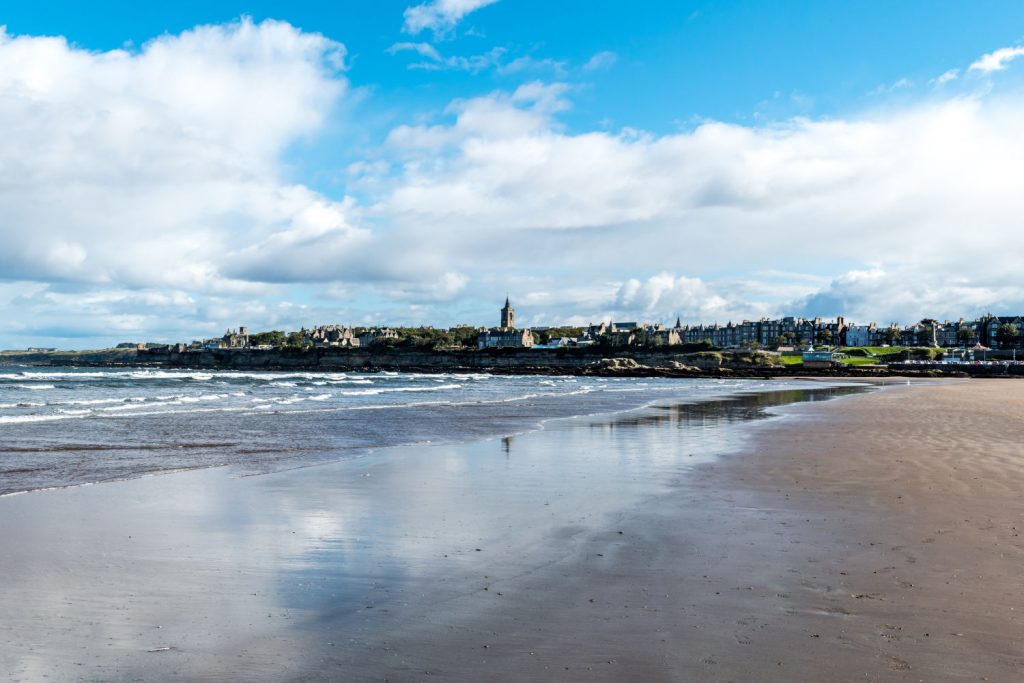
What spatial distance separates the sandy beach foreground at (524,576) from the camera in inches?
174

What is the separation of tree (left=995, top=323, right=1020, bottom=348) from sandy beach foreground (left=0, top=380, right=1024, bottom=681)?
180636 mm

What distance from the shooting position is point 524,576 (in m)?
6.14

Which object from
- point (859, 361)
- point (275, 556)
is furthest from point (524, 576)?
point (859, 361)

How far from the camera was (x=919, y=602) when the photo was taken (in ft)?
17.6

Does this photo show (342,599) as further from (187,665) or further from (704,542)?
(704,542)

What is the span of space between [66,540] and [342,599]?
12.5 ft

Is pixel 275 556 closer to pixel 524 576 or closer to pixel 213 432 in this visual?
pixel 524 576

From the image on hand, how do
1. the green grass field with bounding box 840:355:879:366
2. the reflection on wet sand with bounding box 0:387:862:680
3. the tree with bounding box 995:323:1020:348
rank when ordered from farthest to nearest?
the tree with bounding box 995:323:1020:348 < the green grass field with bounding box 840:355:879:366 < the reflection on wet sand with bounding box 0:387:862:680

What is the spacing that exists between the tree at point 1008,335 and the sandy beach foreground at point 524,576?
181 metres

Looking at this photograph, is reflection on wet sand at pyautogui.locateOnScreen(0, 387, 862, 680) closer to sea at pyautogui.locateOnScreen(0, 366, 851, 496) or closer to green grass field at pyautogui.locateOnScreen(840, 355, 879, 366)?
sea at pyautogui.locateOnScreen(0, 366, 851, 496)

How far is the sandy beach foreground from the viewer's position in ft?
14.5

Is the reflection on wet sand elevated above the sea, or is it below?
above

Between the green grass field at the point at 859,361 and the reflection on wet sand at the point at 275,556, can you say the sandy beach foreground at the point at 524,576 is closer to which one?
the reflection on wet sand at the point at 275,556

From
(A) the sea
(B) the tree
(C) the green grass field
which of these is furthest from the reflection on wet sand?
(B) the tree
